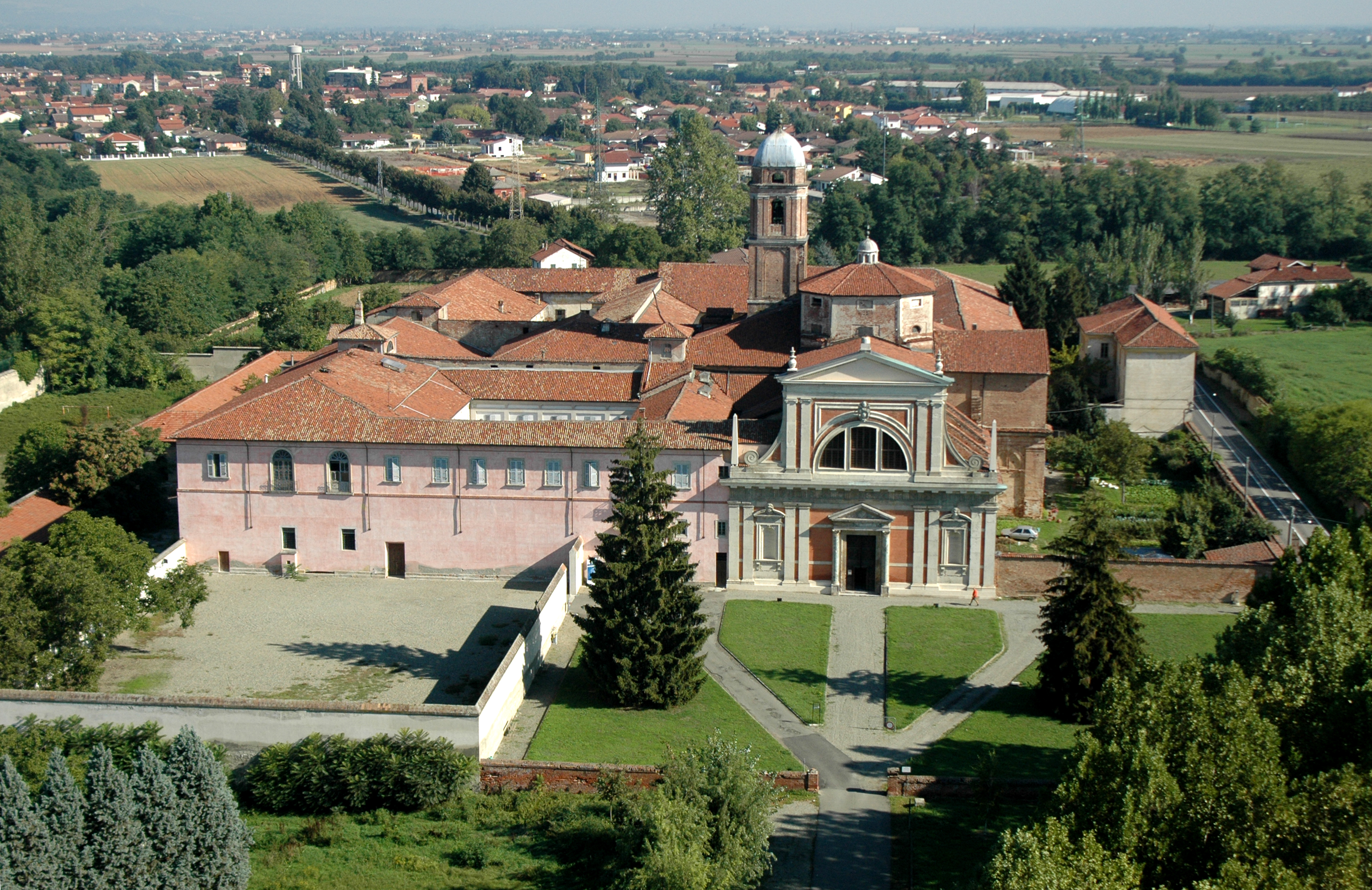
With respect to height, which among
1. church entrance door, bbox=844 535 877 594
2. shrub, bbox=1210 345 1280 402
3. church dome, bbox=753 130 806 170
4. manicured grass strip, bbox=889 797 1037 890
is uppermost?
church dome, bbox=753 130 806 170

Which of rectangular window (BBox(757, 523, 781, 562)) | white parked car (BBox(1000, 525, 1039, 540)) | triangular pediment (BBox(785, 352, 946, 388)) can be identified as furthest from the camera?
white parked car (BBox(1000, 525, 1039, 540))

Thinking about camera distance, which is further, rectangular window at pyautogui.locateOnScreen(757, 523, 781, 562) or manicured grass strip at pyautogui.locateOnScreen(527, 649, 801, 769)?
rectangular window at pyautogui.locateOnScreen(757, 523, 781, 562)

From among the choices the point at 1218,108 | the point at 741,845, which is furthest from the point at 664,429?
the point at 1218,108

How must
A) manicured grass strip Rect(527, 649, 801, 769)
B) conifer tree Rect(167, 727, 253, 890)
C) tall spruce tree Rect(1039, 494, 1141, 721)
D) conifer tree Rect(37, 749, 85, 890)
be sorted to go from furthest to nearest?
A: tall spruce tree Rect(1039, 494, 1141, 721) → manicured grass strip Rect(527, 649, 801, 769) → conifer tree Rect(167, 727, 253, 890) → conifer tree Rect(37, 749, 85, 890)

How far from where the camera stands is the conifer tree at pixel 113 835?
2805 centimetres

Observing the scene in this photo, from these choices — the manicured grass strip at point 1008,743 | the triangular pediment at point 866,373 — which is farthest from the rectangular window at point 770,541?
the manicured grass strip at point 1008,743

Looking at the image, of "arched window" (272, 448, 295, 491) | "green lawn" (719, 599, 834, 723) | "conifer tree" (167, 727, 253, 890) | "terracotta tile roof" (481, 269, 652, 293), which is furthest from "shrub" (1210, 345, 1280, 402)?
"conifer tree" (167, 727, 253, 890)

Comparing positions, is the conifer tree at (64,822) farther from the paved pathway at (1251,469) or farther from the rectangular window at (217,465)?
the paved pathway at (1251,469)

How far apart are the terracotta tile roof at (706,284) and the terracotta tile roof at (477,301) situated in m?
6.84

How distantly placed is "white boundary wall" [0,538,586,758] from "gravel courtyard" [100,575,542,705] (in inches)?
93.7

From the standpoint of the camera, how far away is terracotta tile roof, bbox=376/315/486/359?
2302 inches

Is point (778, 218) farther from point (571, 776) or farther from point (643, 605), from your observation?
point (571, 776)

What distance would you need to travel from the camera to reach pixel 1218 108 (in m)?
198

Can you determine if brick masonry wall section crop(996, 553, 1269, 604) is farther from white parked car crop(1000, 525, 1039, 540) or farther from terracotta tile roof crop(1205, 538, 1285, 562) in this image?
white parked car crop(1000, 525, 1039, 540)
